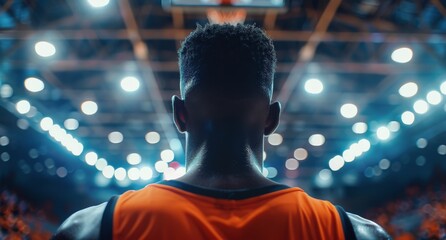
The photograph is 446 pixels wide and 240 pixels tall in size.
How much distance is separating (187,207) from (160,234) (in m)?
0.09

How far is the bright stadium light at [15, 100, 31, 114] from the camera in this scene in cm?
1294

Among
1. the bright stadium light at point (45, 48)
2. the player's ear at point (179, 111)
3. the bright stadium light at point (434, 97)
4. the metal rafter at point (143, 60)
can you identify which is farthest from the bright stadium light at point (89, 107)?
the player's ear at point (179, 111)

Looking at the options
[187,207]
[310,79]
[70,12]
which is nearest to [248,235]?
[187,207]

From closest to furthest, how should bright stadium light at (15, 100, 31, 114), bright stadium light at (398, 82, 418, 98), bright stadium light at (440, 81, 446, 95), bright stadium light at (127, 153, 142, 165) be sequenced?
1. bright stadium light at (440, 81, 446, 95)
2. bright stadium light at (398, 82, 418, 98)
3. bright stadium light at (15, 100, 31, 114)
4. bright stadium light at (127, 153, 142, 165)

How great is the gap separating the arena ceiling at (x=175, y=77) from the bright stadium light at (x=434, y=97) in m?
0.16

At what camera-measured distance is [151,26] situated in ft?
31.0

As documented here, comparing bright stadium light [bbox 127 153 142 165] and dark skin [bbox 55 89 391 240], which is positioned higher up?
bright stadium light [bbox 127 153 142 165]

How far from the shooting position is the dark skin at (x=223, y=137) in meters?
1.42

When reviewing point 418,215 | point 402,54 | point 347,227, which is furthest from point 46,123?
point 347,227

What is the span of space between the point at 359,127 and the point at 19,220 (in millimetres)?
10129

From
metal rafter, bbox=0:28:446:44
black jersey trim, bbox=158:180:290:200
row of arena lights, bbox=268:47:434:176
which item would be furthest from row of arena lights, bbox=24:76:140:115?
black jersey trim, bbox=158:180:290:200

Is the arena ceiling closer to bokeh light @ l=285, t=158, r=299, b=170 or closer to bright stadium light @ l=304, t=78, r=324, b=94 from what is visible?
bright stadium light @ l=304, t=78, r=324, b=94

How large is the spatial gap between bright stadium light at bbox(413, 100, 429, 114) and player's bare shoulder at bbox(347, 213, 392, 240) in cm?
1132

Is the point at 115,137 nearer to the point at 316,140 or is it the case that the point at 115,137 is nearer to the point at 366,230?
the point at 316,140
